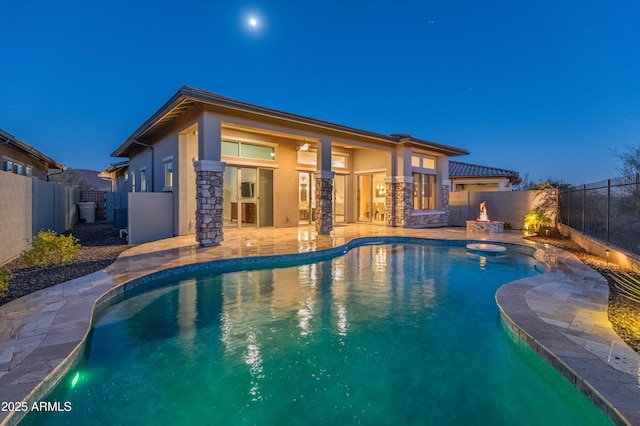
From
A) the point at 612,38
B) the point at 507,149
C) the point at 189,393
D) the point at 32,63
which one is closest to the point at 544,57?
the point at 612,38

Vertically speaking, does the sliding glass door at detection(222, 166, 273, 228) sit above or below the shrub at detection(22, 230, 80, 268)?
above

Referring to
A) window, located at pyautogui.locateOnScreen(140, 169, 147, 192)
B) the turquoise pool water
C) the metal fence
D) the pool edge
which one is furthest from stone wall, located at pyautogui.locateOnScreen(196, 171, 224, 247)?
the metal fence

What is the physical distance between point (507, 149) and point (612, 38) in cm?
4656

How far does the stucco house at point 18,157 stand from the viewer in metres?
11.0

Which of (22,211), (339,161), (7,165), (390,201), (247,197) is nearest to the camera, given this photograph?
(22,211)

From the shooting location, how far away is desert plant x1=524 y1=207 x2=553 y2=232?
483 inches

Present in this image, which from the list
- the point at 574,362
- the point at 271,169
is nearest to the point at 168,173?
the point at 271,169

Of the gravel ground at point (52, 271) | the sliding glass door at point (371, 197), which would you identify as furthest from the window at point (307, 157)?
the gravel ground at point (52, 271)

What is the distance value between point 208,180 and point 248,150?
12.5ft

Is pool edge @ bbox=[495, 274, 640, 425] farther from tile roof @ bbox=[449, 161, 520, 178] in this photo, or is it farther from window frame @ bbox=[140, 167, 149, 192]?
tile roof @ bbox=[449, 161, 520, 178]

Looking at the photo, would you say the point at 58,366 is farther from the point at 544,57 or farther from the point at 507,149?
the point at 507,149

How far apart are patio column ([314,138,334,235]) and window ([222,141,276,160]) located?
2187 millimetres

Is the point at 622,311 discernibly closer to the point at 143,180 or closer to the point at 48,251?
the point at 48,251

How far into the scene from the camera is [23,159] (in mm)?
14211
